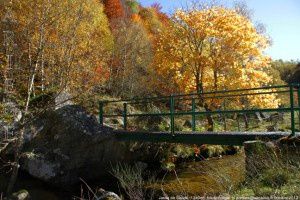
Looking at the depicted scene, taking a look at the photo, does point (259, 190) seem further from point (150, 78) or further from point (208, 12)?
point (150, 78)

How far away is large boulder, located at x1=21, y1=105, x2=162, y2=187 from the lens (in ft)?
43.3

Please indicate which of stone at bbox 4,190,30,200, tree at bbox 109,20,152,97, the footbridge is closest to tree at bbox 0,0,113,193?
stone at bbox 4,190,30,200

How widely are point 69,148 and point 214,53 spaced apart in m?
8.34

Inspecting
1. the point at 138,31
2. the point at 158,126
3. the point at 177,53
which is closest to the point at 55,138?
the point at 158,126

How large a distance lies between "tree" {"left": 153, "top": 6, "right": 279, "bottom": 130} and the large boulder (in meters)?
5.69

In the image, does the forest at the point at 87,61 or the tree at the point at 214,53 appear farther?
the tree at the point at 214,53

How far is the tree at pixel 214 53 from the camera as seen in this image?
58.2 feet

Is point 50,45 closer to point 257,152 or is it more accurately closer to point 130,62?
point 257,152

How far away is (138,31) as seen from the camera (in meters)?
30.2

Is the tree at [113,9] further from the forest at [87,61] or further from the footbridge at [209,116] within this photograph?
the forest at [87,61]

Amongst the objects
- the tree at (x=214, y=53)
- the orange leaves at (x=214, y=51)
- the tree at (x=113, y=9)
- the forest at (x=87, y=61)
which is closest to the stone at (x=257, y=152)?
the forest at (x=87, y=61)

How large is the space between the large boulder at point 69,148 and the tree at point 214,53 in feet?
18.7

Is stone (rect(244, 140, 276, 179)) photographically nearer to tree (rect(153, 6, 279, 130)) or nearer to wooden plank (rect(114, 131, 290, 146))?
wooden plank (rect(114, 131, 290, 146))

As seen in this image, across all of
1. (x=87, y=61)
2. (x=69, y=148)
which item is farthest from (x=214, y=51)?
(x=69, y=148)
